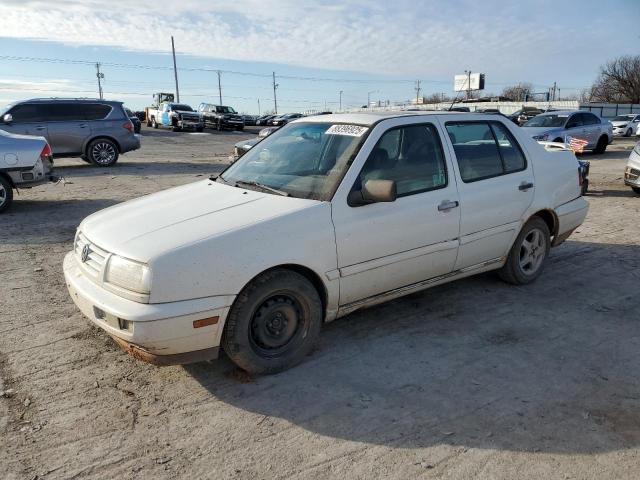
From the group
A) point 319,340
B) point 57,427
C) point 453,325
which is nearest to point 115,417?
point 57,427

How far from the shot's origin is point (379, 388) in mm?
3363

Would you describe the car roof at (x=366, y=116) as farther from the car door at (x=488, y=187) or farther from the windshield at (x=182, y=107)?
the windshield at (x=182, y=107)

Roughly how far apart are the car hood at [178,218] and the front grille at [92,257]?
0.04m

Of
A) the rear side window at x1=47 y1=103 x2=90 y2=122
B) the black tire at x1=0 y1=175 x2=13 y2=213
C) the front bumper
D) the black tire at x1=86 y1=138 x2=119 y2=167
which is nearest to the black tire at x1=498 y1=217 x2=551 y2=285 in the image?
the front bumper

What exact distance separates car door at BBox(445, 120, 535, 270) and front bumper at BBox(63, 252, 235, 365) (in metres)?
2.26

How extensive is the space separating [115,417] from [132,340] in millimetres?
468

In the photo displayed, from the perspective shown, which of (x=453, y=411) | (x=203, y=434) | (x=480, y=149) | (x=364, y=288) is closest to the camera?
(x=203, y=434)

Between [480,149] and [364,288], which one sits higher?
[480,149]

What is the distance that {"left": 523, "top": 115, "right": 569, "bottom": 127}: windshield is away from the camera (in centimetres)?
1764

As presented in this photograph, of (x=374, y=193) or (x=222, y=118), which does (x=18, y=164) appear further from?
(x=222, y=118)

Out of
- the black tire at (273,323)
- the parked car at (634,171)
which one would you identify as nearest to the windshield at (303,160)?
the black tire at (273,323)

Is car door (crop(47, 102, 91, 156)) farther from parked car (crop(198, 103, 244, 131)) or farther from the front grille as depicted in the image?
parked car (crop(198, 103, 244, 131))

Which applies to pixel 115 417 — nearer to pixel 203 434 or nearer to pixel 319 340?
pixel 203 434

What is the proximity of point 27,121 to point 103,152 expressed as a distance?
2001 millimetres
